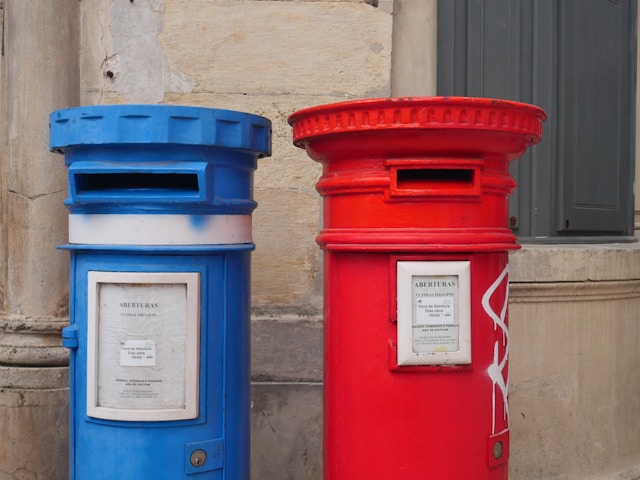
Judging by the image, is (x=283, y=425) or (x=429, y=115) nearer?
(x=429, y=115)

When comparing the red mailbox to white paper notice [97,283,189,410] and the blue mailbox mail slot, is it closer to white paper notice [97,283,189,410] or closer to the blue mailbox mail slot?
the blue mailbox mail slot

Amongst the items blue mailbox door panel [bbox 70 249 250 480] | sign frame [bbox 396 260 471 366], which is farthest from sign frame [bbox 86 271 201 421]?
sign frame [bbox 396 260 471 366]

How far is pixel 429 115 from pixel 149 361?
3.25 ft

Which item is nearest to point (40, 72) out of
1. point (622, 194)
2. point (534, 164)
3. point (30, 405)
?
point (30, 405)

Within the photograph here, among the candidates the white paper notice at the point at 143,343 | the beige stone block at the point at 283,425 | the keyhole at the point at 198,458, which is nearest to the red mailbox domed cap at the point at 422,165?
the white paper notice at the point at 143,343

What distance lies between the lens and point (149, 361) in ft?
6.51

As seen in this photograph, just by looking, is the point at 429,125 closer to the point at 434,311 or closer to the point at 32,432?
the point at 434,311

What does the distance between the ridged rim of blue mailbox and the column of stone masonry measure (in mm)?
1378

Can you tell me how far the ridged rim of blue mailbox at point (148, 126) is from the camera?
1.95 m

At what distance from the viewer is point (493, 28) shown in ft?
12.0

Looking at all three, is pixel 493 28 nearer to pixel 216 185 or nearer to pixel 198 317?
pixel 216 185

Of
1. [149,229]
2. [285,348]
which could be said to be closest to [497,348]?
[149,229]

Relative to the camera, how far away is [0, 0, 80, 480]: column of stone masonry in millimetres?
3262

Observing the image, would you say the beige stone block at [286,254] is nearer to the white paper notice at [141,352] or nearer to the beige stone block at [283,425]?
the beige stone block at [283,425]
